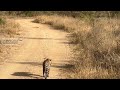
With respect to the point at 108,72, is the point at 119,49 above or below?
above

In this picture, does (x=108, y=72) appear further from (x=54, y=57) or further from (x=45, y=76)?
(x=54, y=57)

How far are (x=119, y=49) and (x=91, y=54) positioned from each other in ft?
3.40
